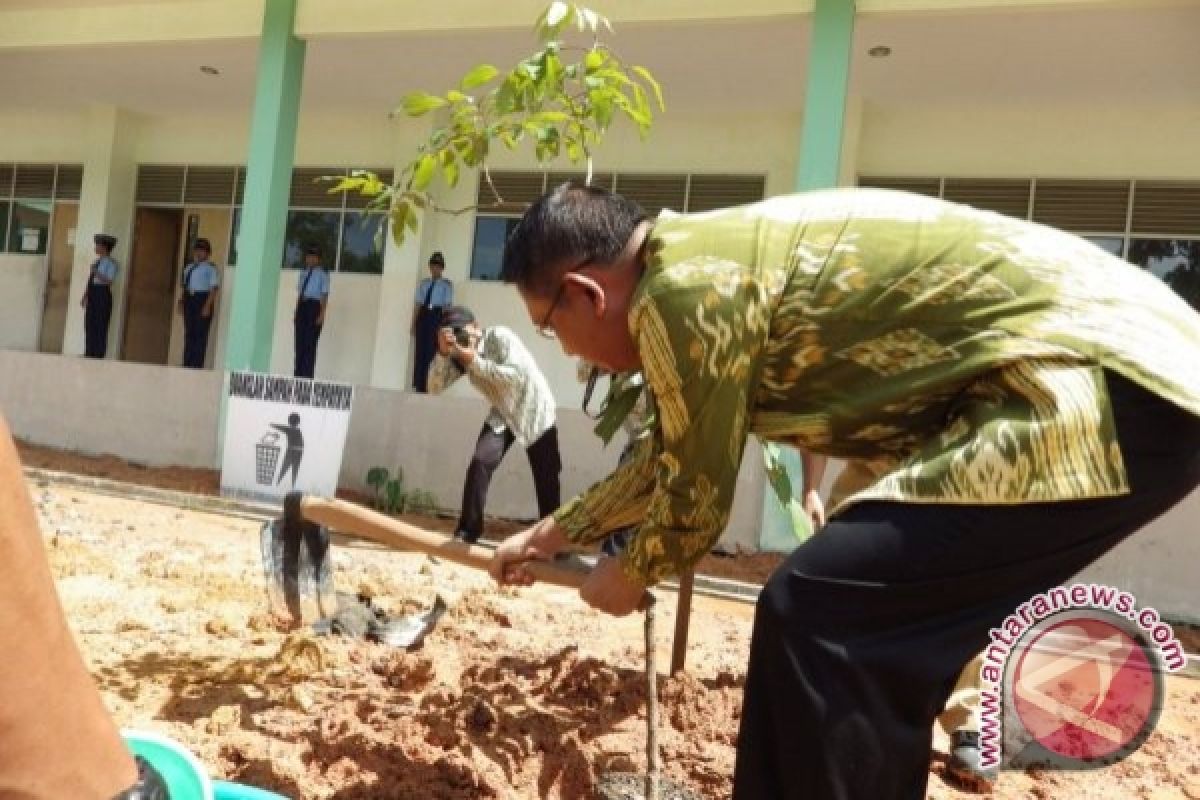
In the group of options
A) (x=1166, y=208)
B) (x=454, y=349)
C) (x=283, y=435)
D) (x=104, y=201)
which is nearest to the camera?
(x=454, y=349)

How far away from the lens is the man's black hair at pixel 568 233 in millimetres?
1675

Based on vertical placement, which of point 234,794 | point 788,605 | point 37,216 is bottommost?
point 234,794

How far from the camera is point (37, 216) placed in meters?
13.2

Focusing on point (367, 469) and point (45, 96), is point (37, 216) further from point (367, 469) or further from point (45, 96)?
point (367, 469)

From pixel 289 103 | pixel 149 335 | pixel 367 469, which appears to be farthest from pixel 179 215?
pixel 367 469

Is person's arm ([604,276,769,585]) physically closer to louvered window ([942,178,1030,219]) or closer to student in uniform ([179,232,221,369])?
louvered window ([942,178,1030,219])

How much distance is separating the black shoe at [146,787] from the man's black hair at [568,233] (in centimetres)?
92

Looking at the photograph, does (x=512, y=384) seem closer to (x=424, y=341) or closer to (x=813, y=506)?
(x=813, y=506)

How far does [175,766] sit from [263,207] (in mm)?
7558

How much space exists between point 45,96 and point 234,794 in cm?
1277

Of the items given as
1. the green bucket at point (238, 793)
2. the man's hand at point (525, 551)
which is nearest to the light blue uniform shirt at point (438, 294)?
the man's hand at point (525, 551)

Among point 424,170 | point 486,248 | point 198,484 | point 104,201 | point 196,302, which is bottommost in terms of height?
point 198,484

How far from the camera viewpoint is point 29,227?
1329 cm

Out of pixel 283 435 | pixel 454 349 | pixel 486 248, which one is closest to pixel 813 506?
pixel 454 349
